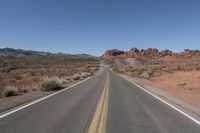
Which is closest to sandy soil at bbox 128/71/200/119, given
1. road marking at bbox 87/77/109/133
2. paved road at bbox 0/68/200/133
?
paved road at bbox 0/68/200/133

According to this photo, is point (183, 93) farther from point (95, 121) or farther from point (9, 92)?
point (9, 92)

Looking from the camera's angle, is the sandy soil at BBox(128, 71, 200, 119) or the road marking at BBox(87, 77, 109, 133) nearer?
the road marking at BBox(87, 77, 109, 133)

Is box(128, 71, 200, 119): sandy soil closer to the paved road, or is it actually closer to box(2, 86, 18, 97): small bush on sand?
the paved road

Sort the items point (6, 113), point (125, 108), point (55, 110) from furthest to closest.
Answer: point (125, 108) → point (55, 110) → point (6, 113)

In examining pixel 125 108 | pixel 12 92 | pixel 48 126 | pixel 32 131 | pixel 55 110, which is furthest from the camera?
pixel 12 92

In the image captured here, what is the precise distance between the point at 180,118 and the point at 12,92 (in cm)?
1113

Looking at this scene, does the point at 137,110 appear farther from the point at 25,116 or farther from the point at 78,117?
the point at 25,116

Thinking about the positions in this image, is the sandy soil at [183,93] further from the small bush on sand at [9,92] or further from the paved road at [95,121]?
the small bush on sand at [9,92]

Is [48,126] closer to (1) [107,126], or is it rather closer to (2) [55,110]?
(1) [107,126]

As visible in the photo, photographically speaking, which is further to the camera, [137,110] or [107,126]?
[137,110]

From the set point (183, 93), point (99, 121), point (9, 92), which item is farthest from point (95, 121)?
point (183, 93)

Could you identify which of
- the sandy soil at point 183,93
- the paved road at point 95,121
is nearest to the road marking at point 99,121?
the paved road at point 95,121

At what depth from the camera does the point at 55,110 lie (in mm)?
9734

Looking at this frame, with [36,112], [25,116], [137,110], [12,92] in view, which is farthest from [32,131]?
[12,92]
